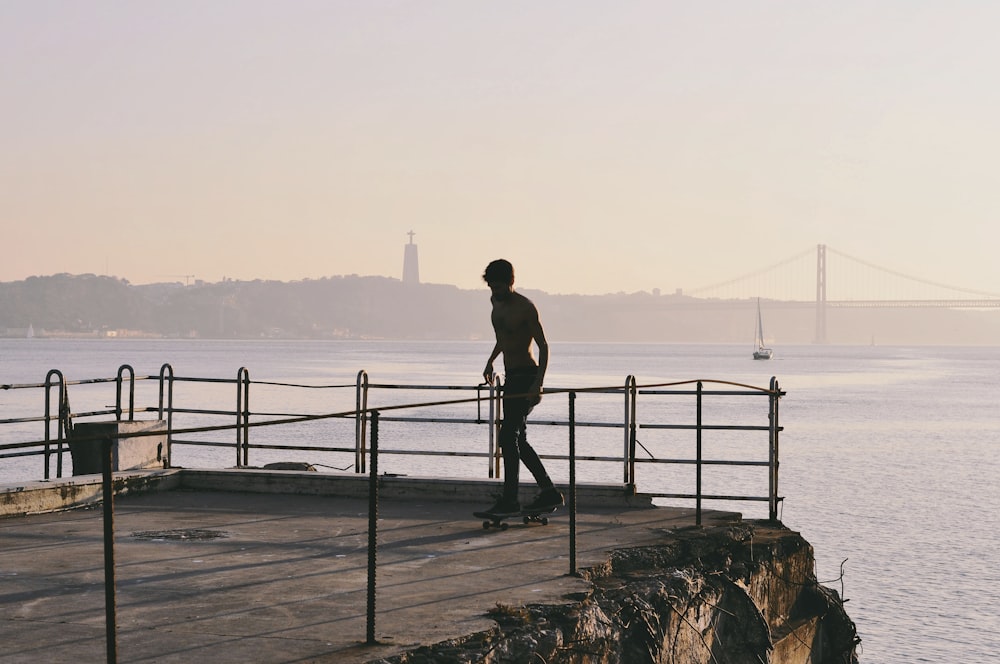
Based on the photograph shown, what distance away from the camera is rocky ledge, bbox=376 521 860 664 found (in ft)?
20.6

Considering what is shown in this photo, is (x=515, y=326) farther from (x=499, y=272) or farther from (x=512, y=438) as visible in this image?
(x=512, y=438)

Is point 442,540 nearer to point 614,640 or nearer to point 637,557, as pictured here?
point 637,557

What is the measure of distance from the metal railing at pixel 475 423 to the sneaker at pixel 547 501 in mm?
761

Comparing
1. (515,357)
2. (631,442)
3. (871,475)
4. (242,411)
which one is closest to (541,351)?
(515,357)

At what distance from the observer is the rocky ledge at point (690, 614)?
6.28 meters

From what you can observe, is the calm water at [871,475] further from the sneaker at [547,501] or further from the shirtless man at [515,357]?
the sneaker at [547,501]

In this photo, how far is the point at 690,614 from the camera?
26.9 feet

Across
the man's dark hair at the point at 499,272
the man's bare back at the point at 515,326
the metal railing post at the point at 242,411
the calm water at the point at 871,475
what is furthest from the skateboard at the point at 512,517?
the metal railing post at the point at 242,411

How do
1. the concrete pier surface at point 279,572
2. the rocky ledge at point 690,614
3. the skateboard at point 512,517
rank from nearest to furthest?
the concrete pier surface at point 279,572 < the rocky ledge at point 690,614 < the skateboard at point 512,517

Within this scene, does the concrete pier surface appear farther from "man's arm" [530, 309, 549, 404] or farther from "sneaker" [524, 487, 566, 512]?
"man's arm" [530, 309, 549, 404]

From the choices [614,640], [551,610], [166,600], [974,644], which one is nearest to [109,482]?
[166,600]

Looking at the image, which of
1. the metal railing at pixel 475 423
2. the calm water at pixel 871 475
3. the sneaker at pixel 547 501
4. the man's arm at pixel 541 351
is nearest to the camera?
the man's arm at pixel 541 351

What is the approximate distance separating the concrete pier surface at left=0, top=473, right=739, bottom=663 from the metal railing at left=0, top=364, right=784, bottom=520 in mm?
727

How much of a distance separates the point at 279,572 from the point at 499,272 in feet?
9.90
